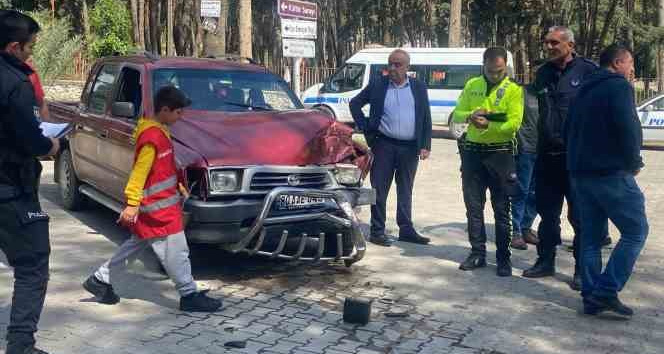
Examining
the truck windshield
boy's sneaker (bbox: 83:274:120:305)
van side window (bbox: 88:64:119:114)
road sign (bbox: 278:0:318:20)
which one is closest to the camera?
boy's sneaker (bbox: 83:274:120:305)

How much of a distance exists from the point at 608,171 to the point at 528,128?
9.00ft

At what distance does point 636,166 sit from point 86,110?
229 inches

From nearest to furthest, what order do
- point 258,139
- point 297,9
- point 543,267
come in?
point 258,139 < point 543,267 < point 297,9

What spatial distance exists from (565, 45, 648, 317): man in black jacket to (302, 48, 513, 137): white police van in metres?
17.8

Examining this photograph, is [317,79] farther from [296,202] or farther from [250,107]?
[296,202]

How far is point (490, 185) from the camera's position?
7.22 m

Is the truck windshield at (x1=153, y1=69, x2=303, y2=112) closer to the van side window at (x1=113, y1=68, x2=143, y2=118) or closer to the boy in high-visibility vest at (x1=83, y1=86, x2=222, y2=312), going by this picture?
the van side window at (x1=113, y1=68, x2=143, y2=118)

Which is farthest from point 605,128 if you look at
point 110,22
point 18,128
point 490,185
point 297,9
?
point 110,22

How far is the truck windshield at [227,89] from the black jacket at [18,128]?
2.95 m

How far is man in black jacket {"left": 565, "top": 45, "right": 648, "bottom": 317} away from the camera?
18.9 ft

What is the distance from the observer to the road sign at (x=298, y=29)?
45.7ft

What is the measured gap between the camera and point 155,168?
5625 millimetres

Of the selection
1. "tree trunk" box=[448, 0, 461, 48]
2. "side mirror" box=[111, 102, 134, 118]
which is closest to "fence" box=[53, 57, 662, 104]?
"tree trunk" box=[448, 0, 461, 48]

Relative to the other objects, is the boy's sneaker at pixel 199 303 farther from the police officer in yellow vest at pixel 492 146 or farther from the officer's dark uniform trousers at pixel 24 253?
the police officer in yellow vest at pixel 492 146
